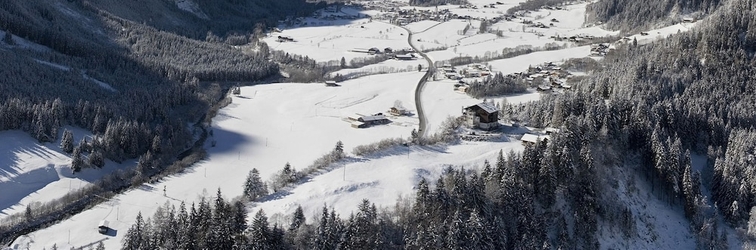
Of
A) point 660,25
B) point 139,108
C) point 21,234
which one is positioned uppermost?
point 660,25

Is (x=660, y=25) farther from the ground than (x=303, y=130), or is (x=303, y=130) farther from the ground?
(x=660, y=25)

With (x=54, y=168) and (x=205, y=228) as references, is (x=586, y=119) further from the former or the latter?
(x=54, y=168)

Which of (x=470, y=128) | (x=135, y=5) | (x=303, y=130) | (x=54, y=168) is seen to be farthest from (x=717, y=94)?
(x=135, y=5)

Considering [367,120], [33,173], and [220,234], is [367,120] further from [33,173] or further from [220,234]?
[220,234]

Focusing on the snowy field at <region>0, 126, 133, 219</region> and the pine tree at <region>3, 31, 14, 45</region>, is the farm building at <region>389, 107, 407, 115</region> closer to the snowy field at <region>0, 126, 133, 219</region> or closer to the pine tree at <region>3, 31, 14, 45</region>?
the snowy field at <region>0, 126, 133, 219</region>

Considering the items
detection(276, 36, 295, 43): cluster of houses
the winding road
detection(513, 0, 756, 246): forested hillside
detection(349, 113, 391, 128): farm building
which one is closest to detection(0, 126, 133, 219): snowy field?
detection(349, 113, 391, 128): farm building

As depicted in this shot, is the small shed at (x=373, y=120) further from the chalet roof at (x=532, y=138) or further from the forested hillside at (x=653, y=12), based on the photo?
the forested hillside at (x=653, y=12)
